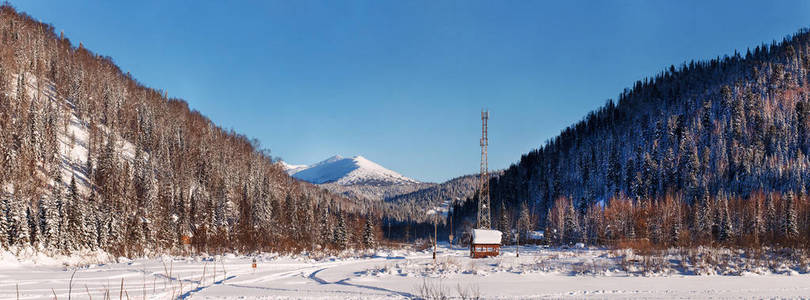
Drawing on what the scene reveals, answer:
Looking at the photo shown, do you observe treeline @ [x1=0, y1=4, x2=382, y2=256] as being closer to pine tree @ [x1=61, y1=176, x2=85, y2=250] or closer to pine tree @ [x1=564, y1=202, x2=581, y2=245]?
pine tree @ [x1=61, y1=176, x2=85, y2=250]

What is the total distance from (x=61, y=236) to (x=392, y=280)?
41643mm

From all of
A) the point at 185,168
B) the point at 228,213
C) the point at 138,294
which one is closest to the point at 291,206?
the point at 228,213

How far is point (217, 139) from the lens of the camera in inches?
5290

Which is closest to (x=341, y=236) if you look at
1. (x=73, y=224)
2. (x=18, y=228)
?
(x=73, y=224)

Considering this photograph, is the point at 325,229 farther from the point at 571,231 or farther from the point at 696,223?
the point at 696,223

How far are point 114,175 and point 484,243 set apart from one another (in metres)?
62.1

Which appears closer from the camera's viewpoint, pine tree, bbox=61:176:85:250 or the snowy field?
the snowy field

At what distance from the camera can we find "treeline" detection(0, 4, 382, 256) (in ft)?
166

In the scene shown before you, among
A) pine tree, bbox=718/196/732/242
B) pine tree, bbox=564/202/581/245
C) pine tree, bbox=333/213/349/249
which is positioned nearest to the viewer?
pine tree, bbox=333/213/349/249

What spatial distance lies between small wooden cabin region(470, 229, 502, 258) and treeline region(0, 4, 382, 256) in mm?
28969

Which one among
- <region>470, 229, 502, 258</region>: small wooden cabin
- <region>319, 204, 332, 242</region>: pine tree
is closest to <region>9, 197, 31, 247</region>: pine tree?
<region>319, 204, 332, 242</region>: pine tree

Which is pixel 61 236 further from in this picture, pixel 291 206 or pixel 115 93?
pixel 115 93

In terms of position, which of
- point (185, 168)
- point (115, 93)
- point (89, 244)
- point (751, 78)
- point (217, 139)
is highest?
point (751, 78)

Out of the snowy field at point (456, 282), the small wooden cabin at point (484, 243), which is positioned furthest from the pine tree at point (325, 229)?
the snowy field at point (456, 282)
